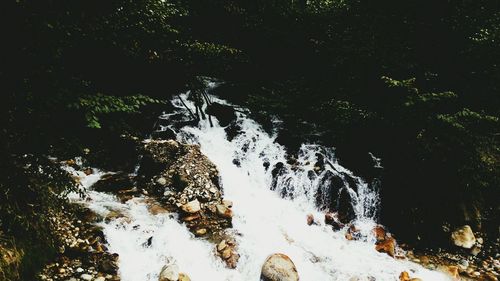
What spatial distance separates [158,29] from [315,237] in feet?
18.9

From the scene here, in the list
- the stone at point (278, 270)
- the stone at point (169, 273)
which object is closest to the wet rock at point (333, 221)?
the stone at point (278, 270)

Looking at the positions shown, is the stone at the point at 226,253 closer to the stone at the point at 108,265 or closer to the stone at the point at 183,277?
the stone at the point at 183,277

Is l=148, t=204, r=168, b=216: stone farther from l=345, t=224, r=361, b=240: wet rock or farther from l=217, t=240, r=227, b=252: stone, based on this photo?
l=345, t=224, r=361, b=240: wet rock

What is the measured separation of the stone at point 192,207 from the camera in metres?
6.55

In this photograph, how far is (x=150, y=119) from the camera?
10.0m

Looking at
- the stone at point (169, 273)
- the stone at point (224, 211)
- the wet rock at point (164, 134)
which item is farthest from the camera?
the wet rock at point (164, 134)

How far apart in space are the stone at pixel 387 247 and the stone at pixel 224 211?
3.12 m

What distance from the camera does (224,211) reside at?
263 inches

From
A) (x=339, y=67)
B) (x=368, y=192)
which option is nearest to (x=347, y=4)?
(x=339, y=67)

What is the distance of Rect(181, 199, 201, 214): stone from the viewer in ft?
21.5

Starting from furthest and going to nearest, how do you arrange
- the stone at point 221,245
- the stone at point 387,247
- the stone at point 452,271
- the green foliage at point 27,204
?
the stone at point 387,247 < the stone at point 452,271 < the stone at point 221,245 < the green foliage at point 27,204

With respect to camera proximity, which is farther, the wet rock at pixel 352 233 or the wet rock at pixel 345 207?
the wet rock at pixel 345 207

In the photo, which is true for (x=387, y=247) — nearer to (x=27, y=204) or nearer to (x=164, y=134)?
(x=27, y=204)

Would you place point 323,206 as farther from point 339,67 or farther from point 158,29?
point 158,29
